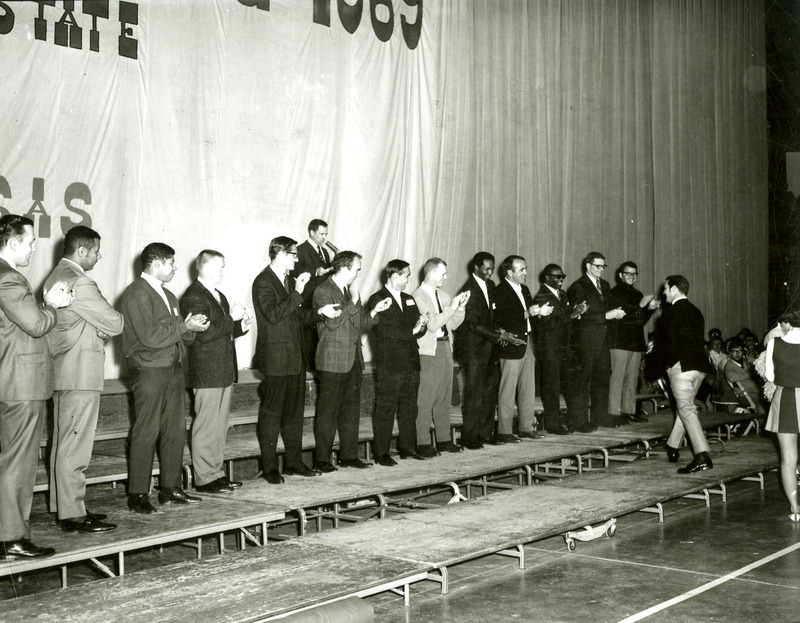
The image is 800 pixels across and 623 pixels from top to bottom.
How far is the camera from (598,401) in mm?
8141

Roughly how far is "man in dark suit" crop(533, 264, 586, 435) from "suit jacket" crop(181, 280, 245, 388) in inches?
127

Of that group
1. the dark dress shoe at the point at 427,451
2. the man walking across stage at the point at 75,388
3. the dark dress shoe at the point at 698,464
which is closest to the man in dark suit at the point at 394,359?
the dark dress shoe at the point at 427,451

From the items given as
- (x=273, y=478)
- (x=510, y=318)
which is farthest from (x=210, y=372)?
(x=510, y=318)

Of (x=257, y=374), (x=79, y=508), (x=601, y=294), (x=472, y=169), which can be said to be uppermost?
(x=472, y=169)

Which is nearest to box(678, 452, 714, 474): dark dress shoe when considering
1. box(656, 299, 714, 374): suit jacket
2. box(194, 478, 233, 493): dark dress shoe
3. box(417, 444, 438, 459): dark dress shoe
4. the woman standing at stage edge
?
box(656, 299, 714, 374): suit jacket

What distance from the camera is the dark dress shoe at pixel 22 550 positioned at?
3.64m

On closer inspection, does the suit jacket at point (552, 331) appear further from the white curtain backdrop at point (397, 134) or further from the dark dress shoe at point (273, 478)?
the dark dress shoe at point (273, 478)

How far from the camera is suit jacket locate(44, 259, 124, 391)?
13.7 feet

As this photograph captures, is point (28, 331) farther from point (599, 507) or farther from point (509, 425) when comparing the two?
point (509, 425)

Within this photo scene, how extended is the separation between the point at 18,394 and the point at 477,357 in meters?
3.84

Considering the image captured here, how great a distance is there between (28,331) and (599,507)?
326 centimetres

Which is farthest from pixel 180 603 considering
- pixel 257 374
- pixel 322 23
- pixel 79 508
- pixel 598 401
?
pixel 322 23

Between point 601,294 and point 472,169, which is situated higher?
point 472,169

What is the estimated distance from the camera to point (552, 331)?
7543 mm
